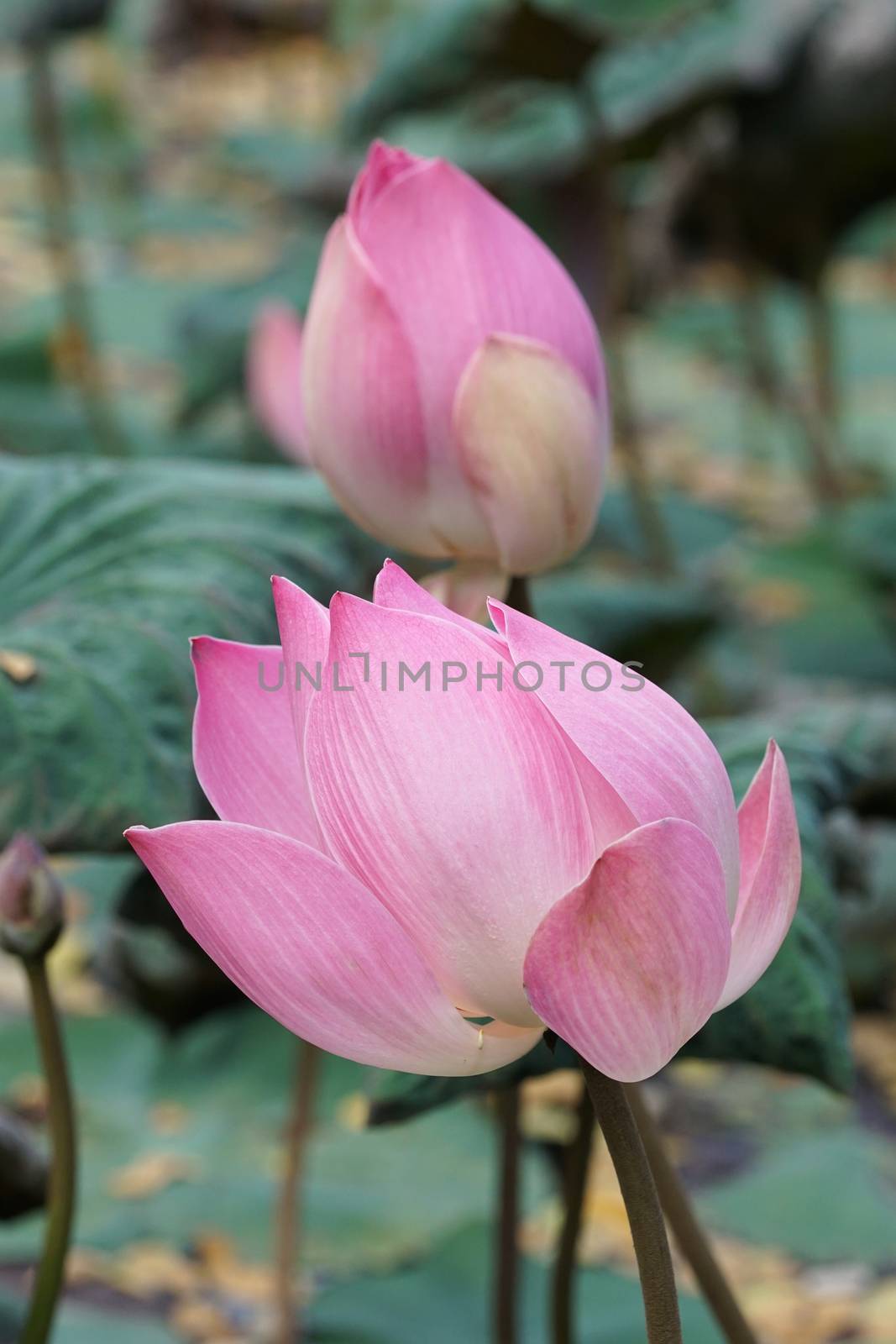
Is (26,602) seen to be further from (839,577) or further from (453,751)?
(839,577)

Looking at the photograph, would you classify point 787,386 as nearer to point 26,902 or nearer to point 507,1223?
point 507,1223

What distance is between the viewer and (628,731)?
1.04ft

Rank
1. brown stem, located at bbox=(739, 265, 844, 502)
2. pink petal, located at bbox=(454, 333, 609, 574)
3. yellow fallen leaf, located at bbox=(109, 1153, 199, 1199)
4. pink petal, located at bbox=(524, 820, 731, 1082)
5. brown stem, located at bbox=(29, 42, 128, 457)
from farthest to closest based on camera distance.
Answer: brown stem, located at bbox=(739, 265, 844, 502) < brown stem, located at bbox=(29, 42, 128, 457) < yellow fallen leaf, located at bbox=(109, 1153, 199, 1199) < pink petal, located at bbox=(454, 333, 609, 574) < pink petal, located at bbox=(524, 820, 731, 1082)

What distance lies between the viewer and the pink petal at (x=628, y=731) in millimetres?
315

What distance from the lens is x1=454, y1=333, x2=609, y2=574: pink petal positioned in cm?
46

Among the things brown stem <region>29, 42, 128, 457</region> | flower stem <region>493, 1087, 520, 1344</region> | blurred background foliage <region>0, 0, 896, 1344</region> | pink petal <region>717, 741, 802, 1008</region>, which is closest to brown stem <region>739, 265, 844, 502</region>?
blurred background foliage <region>0, 0, 896, 1344</region>

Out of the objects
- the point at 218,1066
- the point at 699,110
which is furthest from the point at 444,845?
the point at 699,110

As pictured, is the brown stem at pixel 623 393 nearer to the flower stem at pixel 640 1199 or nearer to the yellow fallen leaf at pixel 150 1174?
the yellow fallen leaf at pixel 150 1174

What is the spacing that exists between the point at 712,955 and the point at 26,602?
39cm

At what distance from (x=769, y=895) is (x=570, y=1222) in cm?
32

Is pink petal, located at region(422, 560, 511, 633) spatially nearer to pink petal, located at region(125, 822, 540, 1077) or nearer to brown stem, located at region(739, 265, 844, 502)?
pink petal, located at region(125, 822, 540, 1077)

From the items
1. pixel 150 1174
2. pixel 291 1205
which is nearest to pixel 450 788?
pixel 291 1205

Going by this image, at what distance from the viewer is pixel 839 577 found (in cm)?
201

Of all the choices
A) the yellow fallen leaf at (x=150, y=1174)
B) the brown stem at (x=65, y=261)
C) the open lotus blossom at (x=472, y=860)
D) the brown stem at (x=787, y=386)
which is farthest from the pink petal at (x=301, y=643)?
the brown stem at (x=787, y=386)
